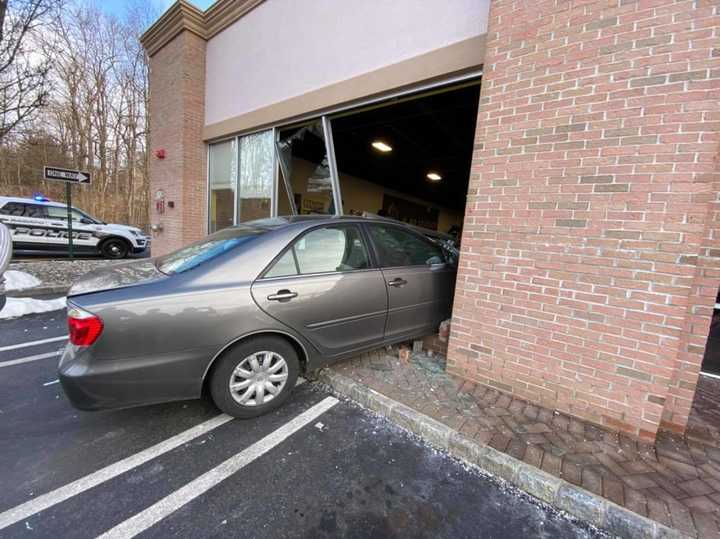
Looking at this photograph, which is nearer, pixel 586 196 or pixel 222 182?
pixel 586 196

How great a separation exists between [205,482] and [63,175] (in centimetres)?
855

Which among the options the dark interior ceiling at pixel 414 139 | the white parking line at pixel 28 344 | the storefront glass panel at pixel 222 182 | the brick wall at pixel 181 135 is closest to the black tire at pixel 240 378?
the white parking line at pixel 28 344

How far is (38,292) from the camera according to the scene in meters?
5.37

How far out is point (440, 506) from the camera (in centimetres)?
179

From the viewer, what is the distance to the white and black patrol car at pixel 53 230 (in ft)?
29.2

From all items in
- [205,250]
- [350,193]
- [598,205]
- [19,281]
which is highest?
[350,193]

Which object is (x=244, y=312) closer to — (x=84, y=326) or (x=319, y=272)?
(x=319, y=272)

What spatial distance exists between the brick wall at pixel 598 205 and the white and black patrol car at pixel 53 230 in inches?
465

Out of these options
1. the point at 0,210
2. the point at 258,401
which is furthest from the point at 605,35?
the point at 0,210

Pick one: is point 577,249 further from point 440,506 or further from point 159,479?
point 159,479

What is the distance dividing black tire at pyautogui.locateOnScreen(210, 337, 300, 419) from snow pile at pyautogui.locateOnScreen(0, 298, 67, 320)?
4.21 metres

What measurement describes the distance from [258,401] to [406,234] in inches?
85.3

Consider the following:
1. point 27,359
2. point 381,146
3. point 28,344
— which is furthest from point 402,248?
point 381,146

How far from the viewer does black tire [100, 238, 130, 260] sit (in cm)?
1026
